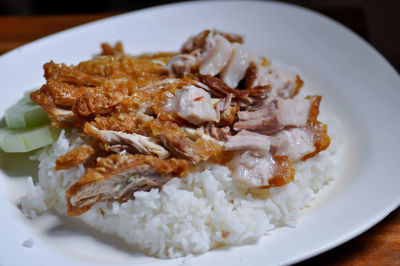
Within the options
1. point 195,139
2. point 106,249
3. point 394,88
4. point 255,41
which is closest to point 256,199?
point 195,139

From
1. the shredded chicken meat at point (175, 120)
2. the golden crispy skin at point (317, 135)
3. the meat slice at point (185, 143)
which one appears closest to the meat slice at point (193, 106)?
the shredded chicken meat at point (175, 120)

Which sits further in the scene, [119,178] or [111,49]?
[111,49]

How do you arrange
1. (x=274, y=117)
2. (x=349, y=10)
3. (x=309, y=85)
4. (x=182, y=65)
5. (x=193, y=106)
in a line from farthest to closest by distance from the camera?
(x=349, y=10), (x=309, y=85), (x=182, y=65), (x=274, y=117), (x=193, y=106)

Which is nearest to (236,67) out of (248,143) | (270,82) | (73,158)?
(270,82)

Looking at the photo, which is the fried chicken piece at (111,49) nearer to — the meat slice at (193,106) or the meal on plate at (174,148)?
the meal on plate at (174,148)

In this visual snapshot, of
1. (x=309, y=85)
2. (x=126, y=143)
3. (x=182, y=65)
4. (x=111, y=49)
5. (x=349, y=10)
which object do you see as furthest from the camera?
(x=349, y=10)

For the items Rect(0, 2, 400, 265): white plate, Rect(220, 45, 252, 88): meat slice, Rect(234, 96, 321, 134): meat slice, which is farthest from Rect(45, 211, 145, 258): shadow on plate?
Rect(220, 45, 252, 88): meat slice

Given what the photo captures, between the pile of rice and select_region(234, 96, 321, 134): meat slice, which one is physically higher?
select_region(234, 96, 321, 134): meat slice

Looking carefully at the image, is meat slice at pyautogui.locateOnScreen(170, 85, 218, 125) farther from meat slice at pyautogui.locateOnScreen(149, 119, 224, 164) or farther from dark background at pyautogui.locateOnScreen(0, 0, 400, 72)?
dark background at pyautogui.locateOnScreen(0, 0, 400, 72)

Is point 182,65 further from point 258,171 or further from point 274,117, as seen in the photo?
point 258,171
